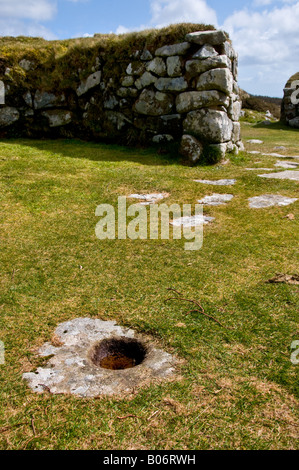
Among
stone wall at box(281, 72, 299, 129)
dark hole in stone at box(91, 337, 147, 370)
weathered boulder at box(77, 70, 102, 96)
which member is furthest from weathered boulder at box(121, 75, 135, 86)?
stone wall at box(281, 72, 299, 129)

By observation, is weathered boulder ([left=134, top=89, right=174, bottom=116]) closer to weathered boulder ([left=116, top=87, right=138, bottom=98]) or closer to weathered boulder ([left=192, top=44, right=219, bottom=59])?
weathered boulder ([left=116, top=87, right=138, bottom=98])

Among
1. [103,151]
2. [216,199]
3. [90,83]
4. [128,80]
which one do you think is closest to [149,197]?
[216,199]

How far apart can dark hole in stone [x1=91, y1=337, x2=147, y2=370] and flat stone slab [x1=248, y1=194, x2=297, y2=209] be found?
3737 mm


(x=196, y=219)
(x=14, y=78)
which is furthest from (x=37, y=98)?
(x=196, y=219)

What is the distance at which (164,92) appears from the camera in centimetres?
941

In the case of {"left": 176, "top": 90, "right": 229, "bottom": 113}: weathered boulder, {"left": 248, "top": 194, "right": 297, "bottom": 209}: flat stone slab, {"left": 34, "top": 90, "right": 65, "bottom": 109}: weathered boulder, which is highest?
{"left": 34, "top": 90, "right": 65, "bottom": 109}: weathered boulder

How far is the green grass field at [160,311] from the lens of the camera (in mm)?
2051

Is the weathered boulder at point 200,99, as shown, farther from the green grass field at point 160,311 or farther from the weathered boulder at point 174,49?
the green grass field at point 160,311

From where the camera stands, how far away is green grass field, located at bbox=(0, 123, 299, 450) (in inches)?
80.7

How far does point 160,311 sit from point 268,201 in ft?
12.1

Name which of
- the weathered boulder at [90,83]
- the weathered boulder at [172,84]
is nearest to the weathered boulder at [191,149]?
the weathered boulder at [172,84]

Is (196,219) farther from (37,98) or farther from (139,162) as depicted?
(37,98)

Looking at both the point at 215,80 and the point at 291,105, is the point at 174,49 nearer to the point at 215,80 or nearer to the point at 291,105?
the point at 215,80

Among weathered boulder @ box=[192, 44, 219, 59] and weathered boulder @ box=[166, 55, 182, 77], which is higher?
weathered boulder @ box=[192, 44, 219, 59]
